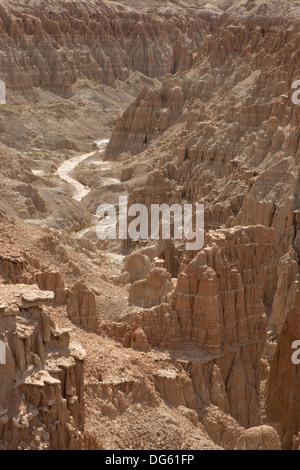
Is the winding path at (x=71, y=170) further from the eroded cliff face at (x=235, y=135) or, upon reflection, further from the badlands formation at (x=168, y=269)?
the eroded cliff face at (x=235, y=135)

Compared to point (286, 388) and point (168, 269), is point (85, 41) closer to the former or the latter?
point (168, 269)

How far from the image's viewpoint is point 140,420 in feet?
66.0

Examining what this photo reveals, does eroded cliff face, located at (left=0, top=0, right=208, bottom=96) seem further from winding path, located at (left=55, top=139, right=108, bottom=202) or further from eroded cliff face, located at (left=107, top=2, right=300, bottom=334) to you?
eroded cliff face, located at (left=107, top=2, right=300, bottom=334)

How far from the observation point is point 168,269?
44.7 meters

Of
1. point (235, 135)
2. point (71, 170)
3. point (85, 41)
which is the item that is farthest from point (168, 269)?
point (85, 41)

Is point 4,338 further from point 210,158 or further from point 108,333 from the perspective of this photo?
point 210,158

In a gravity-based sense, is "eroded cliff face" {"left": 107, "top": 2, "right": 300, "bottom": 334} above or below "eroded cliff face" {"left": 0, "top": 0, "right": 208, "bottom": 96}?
below

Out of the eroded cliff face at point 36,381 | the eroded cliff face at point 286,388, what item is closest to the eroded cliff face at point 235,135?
the eroded cliff face at point 286,388

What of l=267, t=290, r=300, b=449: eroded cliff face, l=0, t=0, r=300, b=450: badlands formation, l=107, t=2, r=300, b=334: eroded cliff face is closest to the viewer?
l=0, t=0, r=300, b=450: badlands formation

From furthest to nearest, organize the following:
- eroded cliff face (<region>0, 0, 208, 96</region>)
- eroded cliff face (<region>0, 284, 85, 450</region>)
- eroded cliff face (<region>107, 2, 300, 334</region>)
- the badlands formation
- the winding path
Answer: eroded cliff face (<region>0, 0, 208, 96</region>) < the winding path < eroded cliff face (<region>107, 2, 300, 334</region>) < the badlands formation < eroded cliff face (<region>0, 284, 85, 450</region>)

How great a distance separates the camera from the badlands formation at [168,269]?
60.9 ft

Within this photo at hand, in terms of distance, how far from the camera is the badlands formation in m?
18.6

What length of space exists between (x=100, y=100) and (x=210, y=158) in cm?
6326

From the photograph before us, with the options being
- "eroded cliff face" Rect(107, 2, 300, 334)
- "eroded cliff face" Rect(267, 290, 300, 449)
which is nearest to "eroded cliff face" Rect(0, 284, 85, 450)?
"eroded cliff face" Rect(267, 290, 300, 449)
